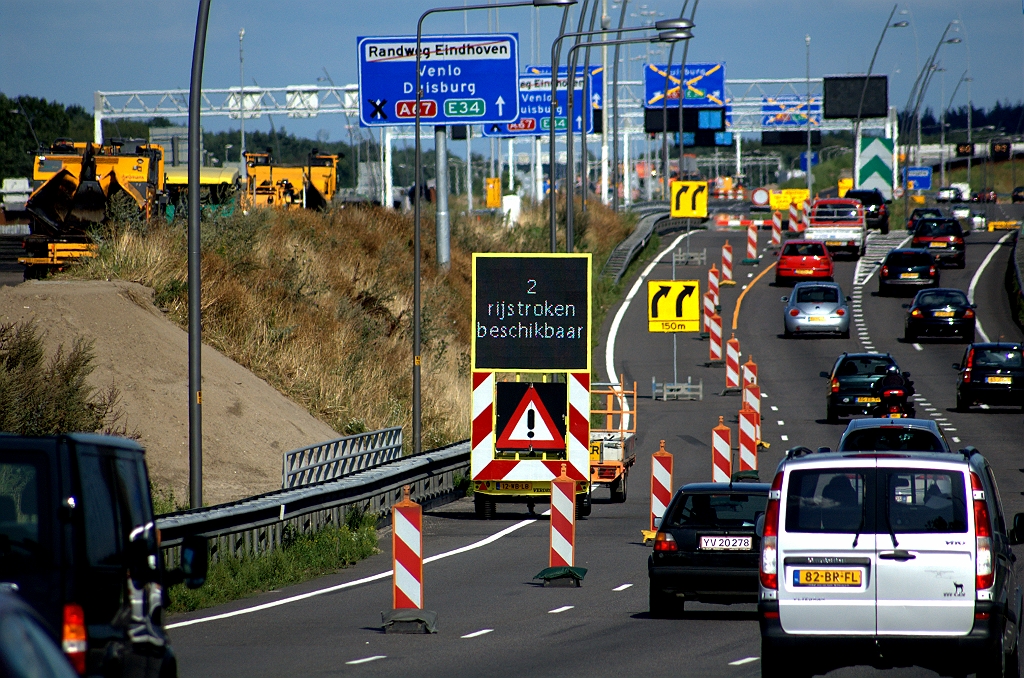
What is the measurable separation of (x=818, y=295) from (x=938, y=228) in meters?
18.4

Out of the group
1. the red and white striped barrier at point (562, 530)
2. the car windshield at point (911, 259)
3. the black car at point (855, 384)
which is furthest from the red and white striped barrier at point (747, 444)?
the car windshield at point (911, 259)

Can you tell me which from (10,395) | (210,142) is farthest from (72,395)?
(210,142)

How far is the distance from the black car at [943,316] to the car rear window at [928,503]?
37194 millimetres

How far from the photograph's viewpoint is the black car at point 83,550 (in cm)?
658

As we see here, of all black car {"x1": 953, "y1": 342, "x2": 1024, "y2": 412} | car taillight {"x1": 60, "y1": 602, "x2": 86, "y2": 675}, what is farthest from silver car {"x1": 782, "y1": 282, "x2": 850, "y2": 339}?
car taillight {"x1": 60, "y1": 602, "x2": 86, "y2": 675}

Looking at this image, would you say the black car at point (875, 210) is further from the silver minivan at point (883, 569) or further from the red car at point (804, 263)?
the silver minivan at point (883, 569)

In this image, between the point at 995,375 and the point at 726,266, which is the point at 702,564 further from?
the point at 726,266

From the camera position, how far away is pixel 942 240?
209 ft

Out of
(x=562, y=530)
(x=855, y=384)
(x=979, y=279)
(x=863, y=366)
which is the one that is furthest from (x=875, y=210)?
(x=562, y=530)

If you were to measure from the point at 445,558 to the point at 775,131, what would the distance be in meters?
119

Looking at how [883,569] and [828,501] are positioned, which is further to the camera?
[828,501]

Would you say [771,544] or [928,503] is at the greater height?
[928,503]

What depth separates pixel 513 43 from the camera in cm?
4034

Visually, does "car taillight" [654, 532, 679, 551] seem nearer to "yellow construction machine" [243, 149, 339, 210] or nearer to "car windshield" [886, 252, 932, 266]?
"yellow construction machine" [243, 149, 339, 210]
